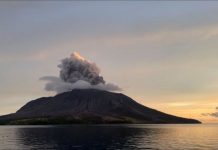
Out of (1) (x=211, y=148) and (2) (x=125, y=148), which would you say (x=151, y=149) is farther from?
(1) (x=211, y=148)

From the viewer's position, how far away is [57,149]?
311 ft

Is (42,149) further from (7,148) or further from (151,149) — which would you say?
(151,149)

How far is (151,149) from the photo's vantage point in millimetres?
95188

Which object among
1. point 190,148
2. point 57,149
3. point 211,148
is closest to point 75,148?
point 57,149

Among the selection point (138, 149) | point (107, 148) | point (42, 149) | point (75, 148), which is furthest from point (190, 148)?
point (42, 149)

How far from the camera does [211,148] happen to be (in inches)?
3871

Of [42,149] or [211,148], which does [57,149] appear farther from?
[211,148]

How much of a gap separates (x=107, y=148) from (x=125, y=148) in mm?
5192

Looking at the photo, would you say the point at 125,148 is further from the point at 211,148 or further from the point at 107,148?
the point at 211,148

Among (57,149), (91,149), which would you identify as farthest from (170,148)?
(57,149)

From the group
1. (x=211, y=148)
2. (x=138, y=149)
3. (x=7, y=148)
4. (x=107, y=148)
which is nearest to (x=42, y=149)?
(x=7, y=148)

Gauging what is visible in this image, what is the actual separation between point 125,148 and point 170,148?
41.1 ft

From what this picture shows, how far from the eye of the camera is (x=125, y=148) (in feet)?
321

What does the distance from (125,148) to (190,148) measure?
18.2 m
